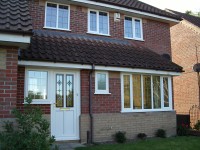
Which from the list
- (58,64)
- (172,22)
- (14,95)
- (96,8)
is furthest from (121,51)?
(14,95)

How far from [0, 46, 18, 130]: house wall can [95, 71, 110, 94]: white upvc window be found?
15.4ft

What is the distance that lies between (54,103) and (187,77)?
12773 millimetres

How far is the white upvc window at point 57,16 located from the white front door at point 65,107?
2941 millimetres

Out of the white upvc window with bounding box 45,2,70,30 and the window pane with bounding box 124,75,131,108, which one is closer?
the window pane with bounding box 124,75,131,108

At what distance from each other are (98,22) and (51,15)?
8.11ft

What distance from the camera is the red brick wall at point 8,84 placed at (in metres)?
6.05

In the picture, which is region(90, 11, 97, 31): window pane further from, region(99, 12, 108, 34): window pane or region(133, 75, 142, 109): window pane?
region(133, 75, 142, 109): window pane

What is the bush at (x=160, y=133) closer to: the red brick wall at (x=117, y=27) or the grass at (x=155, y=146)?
the grass at (x=155, y=146)

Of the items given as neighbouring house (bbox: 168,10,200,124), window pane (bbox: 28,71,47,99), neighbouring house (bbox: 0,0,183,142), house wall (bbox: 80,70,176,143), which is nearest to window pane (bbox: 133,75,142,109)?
neighbouring house (bbox: 0,0,183,142)

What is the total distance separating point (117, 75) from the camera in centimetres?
1103

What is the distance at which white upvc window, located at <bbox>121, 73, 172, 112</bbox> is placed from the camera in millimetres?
11242

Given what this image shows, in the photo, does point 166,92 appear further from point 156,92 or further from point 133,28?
point 133,28

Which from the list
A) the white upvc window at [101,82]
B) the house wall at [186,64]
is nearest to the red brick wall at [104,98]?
the white upvc window at [101,82]

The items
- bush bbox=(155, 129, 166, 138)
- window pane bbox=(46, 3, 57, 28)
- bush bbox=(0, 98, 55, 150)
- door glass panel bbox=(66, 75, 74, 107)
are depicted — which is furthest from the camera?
bush bbox=(155, 129, 166, 138)
